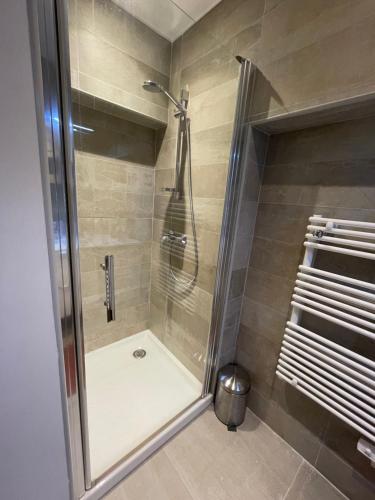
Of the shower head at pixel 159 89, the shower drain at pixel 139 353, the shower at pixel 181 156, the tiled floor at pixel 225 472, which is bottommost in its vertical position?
the tiled floor at pixel 225 472

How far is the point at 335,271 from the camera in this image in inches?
40.1

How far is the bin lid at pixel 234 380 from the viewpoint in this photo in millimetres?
1344

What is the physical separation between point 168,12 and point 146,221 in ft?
4.50

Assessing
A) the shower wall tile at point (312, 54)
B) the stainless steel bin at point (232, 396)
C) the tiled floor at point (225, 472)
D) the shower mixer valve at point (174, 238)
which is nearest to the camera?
the shower wall tile at point (312, 54)

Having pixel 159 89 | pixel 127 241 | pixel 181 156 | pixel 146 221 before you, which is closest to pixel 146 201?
pixel 146 221

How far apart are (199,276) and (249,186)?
69cm

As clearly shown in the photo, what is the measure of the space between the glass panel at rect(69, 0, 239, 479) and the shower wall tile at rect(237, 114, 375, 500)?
0.95ft

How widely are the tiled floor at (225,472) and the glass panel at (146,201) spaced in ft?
0.51

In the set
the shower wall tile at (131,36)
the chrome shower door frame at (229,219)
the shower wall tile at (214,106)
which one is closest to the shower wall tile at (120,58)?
the shower wall tile at (131,36)

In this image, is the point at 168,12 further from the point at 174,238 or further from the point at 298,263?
the point at 298,263

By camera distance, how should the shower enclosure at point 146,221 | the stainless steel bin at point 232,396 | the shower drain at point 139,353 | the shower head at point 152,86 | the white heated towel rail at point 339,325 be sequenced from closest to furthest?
the white heated towel rail at point 339,325
the shower enclosure at point 146,221
the stainless steel bin at point 232,396
the shower head at point 152,86
the shower drain at point 139,353

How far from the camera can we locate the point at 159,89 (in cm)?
147

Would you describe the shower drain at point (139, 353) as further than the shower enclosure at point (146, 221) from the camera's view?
Yes

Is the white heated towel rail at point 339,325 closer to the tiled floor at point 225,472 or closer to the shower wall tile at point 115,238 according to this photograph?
the tiled floor at point 225,472
